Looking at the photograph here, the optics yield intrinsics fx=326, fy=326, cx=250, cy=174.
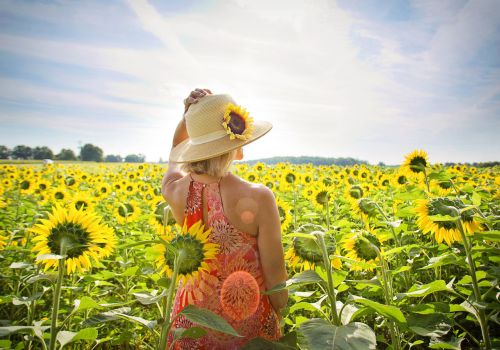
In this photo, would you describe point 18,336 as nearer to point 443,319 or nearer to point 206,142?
point 206,142

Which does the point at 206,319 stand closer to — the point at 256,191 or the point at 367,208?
the point at 256,191

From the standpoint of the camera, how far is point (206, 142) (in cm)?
201

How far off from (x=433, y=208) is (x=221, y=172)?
1.30 m

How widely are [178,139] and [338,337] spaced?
6.30 ft

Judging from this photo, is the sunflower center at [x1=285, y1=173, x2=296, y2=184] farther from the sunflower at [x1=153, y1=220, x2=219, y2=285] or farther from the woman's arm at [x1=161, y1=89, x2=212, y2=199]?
the sunflower at [x1=153, y1=220, x2=219, y2=285]

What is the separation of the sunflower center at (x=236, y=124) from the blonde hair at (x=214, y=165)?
146 mm

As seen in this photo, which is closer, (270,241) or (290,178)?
(270,241)

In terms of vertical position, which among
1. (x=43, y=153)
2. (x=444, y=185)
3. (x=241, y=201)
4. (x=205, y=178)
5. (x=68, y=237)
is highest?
(x=43, y=153)

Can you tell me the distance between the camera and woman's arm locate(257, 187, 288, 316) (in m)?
1.90

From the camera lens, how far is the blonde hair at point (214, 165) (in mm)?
2004

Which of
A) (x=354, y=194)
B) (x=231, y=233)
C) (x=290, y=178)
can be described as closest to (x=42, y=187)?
(x=290, y=178)

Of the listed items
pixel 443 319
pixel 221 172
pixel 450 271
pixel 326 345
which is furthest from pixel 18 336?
pixel 450 271

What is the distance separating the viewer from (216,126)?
79.7 inches

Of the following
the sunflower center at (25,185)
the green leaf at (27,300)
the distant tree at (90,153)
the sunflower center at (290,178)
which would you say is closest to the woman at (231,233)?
the green leaf at (27,300)
